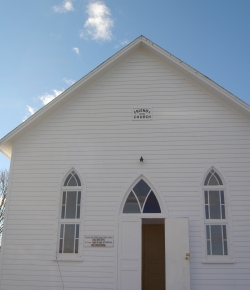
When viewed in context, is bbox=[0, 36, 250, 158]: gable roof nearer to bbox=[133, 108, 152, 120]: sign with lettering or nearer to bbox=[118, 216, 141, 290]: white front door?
bbox=[133, 108, 152, 120]: sign with lettering

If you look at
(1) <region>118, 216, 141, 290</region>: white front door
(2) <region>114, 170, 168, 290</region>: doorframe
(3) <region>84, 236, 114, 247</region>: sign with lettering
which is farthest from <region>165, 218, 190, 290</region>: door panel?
(3) <region>84, 236, 114, 247</region>: sign with lettering

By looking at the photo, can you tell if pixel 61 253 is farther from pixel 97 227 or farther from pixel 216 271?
pixel 216 271

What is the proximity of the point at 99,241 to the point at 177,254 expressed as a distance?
2038 mm

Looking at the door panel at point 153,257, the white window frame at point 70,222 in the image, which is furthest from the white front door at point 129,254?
the door panel at point 153,257

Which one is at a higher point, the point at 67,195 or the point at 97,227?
the point at 67,195

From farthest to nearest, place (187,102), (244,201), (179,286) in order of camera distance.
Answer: (187,102) → (244,201) → (179,286)

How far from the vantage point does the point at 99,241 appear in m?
9.66

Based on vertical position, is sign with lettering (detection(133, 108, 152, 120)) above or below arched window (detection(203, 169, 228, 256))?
above

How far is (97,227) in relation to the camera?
9.79m

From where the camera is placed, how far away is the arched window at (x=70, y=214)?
386 inches

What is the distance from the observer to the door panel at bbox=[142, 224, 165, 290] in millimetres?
12914

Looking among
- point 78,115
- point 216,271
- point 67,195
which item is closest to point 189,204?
point 216,271

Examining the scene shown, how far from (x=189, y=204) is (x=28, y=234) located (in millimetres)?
4389

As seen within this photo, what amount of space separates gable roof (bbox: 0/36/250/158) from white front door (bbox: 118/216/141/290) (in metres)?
3.76
